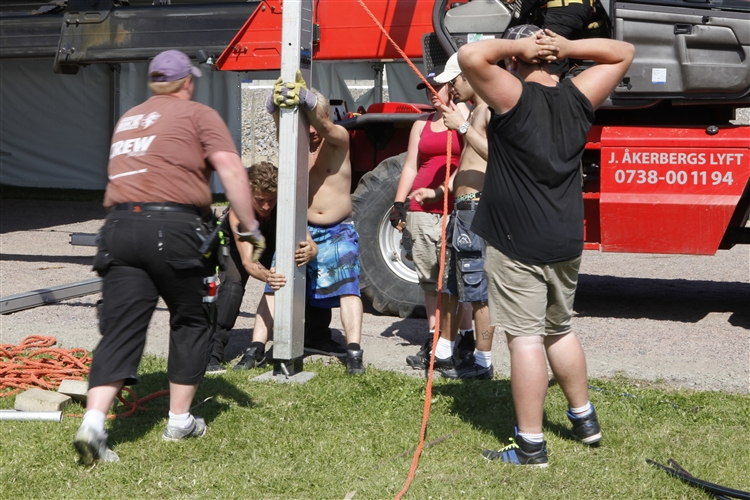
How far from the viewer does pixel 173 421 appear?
4.24 m

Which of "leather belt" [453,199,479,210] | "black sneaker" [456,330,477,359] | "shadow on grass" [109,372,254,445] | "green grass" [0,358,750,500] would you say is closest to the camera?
"green grass" [0,358,750,500]

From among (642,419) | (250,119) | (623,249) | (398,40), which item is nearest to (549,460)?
(642,419)

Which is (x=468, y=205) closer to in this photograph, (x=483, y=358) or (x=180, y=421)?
(x=483, y=358)

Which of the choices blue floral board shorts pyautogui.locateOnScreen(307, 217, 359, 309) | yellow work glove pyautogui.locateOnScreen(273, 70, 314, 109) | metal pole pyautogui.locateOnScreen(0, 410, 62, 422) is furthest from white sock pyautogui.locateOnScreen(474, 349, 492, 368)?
metal pole pyautogui.locateOnScreen(0, 410, 62, 422)

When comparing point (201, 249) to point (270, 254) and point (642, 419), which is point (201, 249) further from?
point (642, 419)

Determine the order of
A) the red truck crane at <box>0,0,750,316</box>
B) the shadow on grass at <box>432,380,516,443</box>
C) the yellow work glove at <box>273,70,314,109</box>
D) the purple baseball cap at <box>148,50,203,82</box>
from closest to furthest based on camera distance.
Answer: the purple baseball cap at <box>148,50,203,82</box> → the shadow on grass at <box>432,380,516,443</box> → the yellow work glove at <box>273,70,314,109</box> → the red truck crane at <box>0,0,750,316</box>

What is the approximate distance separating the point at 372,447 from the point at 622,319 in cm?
367

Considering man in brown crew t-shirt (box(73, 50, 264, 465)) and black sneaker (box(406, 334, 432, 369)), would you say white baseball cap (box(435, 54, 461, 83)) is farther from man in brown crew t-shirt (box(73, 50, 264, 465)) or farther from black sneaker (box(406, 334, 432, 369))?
black sneaker (box(406, 334, 432, 369))

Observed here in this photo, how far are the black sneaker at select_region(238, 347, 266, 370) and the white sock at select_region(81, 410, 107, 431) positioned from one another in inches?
70.4

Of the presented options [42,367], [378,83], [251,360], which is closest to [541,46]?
[251,360]

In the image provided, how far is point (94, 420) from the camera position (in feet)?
12.5

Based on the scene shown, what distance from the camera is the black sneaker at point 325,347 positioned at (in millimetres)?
6000

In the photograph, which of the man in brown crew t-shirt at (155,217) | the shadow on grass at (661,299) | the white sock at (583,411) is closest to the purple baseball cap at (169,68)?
the man in brown crew t-shirt at (155,217)

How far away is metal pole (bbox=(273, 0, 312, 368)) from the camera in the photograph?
16.8ft
